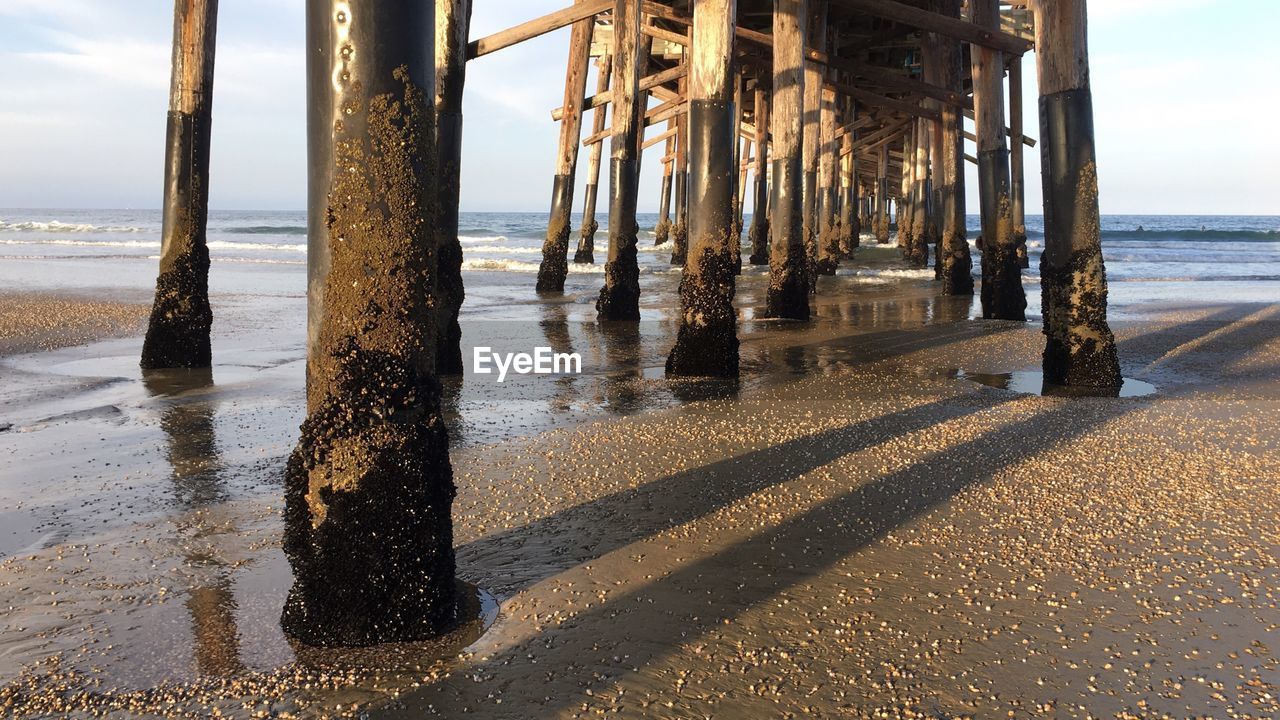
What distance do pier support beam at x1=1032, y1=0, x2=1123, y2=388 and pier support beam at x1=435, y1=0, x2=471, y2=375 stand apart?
3629 millimetres

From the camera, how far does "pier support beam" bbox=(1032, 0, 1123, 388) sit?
591 centimetres

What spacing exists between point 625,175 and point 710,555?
741 centimetres

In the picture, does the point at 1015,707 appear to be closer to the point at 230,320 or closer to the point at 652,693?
the point at 652,693

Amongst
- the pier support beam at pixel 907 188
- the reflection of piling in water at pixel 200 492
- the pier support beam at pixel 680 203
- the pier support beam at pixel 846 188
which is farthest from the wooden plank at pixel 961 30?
the pier support beam at pixel 907 188

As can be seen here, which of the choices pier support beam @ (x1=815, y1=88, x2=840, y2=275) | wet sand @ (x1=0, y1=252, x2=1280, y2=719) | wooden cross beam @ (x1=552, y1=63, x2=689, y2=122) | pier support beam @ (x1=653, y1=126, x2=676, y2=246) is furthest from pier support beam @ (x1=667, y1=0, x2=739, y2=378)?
pier support beam @ (x1=653, y1=126, x2=676, y2=246)

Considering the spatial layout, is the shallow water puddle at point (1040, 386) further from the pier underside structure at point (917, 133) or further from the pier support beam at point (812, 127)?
the pier support beam at point (812, 127)

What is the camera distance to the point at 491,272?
19.5m

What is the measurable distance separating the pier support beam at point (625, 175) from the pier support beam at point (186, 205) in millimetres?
3986

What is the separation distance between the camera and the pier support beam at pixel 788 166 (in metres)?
9.46

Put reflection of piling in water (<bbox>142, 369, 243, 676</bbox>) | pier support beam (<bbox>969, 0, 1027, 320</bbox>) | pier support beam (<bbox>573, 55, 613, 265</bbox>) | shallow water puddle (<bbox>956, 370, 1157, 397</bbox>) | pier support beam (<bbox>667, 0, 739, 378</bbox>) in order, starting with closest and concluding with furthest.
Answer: reflection of piling in water (<bbox>142, 369, 243, 676</bbox>) → shallow water puddle (<bbox>956, 370, 1157, 397</bbox>) → pier support beam (<bbox>667, 0, 739, 378</bbox>) → pier support beam (<bbox>969, 0, 1027, 320</bbox>) → pier support beam (<bbox>573, 55, 613, 265</bbox>)

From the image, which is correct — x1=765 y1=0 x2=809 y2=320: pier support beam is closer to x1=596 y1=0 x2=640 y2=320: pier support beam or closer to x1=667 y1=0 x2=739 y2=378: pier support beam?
x1=596 y1=0 x2=640 y2=320: pier support beam

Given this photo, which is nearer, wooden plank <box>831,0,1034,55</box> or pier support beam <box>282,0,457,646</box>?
pier support beam <box>282,0,457,646</box>

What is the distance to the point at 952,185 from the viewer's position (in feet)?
42.4

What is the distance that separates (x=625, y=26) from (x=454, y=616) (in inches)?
328
